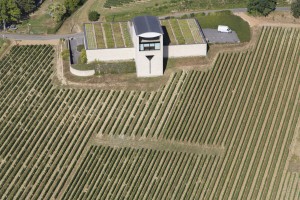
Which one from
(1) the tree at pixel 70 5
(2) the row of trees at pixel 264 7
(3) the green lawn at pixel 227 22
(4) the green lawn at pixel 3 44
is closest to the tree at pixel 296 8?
(2) the row of trees at pixel 264 7

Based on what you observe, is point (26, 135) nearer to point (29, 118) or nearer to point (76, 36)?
point (29, 118)

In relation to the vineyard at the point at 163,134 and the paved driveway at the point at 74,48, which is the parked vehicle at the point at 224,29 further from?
the paved driveway at the point at 74,48

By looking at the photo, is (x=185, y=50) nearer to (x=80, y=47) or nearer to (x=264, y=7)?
(x=80, y=47)

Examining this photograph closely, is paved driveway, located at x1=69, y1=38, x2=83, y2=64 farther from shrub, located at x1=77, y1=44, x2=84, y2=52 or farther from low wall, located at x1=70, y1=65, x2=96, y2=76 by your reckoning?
low wall, located at x1=70, y1=65, x2=96, y2=76

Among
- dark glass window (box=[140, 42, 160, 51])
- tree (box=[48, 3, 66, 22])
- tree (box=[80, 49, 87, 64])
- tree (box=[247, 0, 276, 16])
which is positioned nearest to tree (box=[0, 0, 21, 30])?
tree (box=[48, 3, 66, 22])

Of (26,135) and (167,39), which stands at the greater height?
(167,39)

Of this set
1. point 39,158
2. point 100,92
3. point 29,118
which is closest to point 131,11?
point 100,92

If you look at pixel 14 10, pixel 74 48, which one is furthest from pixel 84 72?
pixel 14 10
